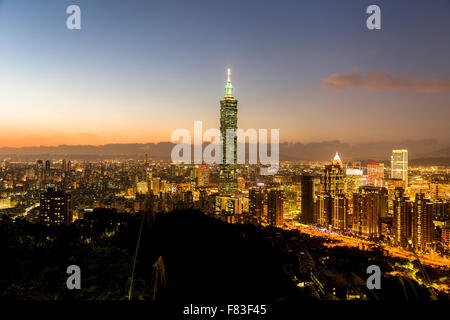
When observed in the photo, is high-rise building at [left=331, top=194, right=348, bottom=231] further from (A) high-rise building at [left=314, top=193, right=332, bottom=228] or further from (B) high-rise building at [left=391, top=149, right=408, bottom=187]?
(B) high-rise building at [left=391, top=149, right=408, bottom=187]

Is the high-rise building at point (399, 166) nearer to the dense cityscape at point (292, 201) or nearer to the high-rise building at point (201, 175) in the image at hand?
the dense cityscape at point (292, 201)

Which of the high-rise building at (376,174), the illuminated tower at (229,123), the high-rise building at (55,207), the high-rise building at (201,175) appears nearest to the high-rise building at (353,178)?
the high-rise building at (376,174)

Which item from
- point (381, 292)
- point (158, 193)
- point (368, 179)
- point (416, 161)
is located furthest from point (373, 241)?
point (381, 292)

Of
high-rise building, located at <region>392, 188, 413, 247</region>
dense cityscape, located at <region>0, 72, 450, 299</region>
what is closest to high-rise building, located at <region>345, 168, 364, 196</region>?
dense cityscape, located at <region>0, 72, 450, 299</region>

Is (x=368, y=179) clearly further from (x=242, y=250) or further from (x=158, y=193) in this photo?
(x=242, y=250)

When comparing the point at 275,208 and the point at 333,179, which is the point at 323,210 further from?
the point at 333,179

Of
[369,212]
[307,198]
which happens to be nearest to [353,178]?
[307,198]
